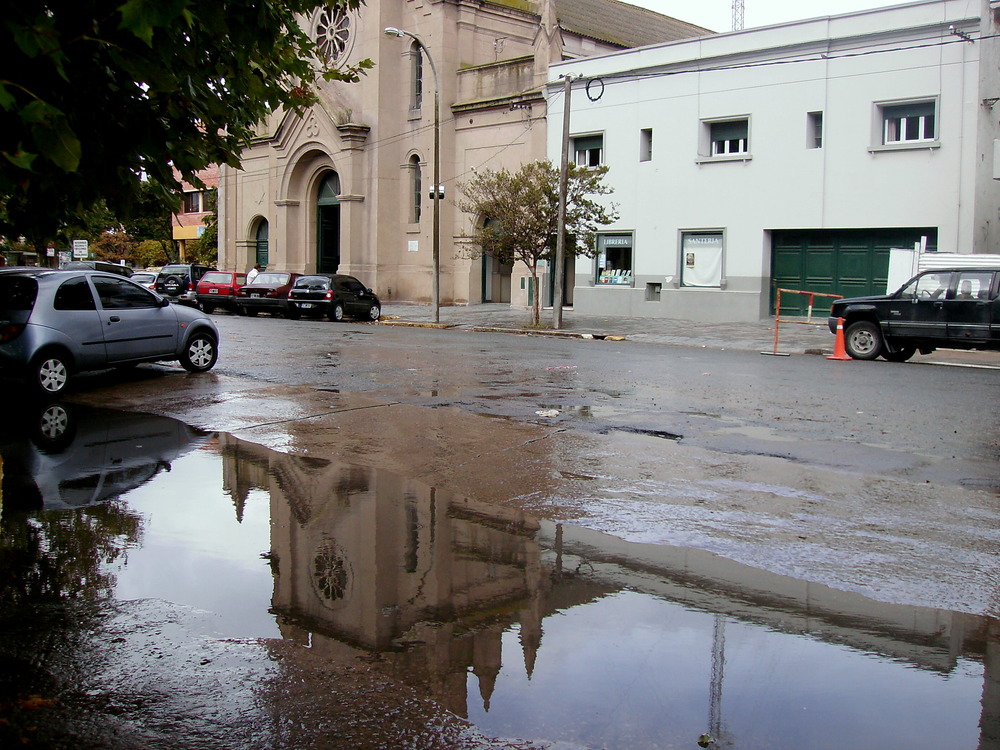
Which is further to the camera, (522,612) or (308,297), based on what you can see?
(308,297)

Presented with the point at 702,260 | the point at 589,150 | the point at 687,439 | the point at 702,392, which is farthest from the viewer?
the point at 589,150

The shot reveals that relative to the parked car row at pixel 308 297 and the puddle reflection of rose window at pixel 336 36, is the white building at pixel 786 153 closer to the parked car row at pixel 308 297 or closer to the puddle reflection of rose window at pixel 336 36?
the parked car row at pixel 308 297

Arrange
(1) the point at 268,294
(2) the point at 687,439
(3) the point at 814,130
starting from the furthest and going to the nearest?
(1) the point at 268,294 → (3) the point at 814,130 → (2) the point at 687,439

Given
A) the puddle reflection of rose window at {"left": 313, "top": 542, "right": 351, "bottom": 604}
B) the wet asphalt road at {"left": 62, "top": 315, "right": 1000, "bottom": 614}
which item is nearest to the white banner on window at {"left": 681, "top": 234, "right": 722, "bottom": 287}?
the wet asphalt road at {"left": 62, "top": 315, "right": 1000, "bottom": 614}

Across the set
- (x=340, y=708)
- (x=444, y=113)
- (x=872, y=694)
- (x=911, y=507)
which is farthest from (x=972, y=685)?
(x=444, y=113)

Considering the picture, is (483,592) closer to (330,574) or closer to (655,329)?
(330,574)

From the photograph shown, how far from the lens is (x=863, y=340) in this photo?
19.4 meters

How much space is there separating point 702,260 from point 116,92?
2738cm

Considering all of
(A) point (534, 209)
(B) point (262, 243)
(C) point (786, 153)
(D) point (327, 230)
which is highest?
(C) point (786, 153)

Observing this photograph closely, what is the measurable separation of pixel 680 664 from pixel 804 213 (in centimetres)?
2576

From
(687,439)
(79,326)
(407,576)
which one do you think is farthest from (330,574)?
(79,326)

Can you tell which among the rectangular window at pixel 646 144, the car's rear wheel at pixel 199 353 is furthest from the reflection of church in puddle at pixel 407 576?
the rectangular window at pixel 646 144

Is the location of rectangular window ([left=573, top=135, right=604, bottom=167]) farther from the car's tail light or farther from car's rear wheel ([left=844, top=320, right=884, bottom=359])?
the car's tail light

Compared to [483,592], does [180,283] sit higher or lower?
higher
